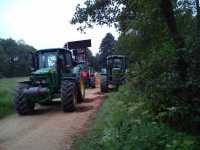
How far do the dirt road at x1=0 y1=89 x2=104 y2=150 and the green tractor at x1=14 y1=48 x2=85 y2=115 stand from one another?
500 millimetres

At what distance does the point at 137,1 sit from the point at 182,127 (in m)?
4.59

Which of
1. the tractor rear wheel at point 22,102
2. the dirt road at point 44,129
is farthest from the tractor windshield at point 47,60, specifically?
the dirt road at point 44,129

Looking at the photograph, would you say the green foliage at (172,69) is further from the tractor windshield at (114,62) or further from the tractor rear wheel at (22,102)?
the tractor windshield at (114,62)

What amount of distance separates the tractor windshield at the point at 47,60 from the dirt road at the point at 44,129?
74.3 inches

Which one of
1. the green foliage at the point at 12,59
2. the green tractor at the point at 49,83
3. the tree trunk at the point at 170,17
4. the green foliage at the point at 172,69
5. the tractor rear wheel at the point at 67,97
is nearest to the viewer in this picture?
the green foliage at the point at 172,69

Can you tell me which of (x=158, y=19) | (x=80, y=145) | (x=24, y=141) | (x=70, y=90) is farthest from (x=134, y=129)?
(x=70, y=90)

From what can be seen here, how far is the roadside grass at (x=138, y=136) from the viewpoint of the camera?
7.56 m

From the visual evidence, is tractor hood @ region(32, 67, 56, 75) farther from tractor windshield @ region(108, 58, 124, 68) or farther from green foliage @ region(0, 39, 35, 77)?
green foliage @ region(0, 39, 35, 77)

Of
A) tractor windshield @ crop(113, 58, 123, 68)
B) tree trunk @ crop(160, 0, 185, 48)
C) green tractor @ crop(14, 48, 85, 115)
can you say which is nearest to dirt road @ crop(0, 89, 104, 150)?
green tractor @ crop(14, 48, 85, 115)

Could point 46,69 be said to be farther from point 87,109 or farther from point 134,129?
point 134,129

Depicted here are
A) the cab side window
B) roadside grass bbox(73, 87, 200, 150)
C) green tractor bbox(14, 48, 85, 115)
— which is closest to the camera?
roadside grass bbox(73, 87, 200, 150)

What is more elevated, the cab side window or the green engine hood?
the cab side window

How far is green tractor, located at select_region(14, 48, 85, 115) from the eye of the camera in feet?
57.1

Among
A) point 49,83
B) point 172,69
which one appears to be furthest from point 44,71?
point 172,69
